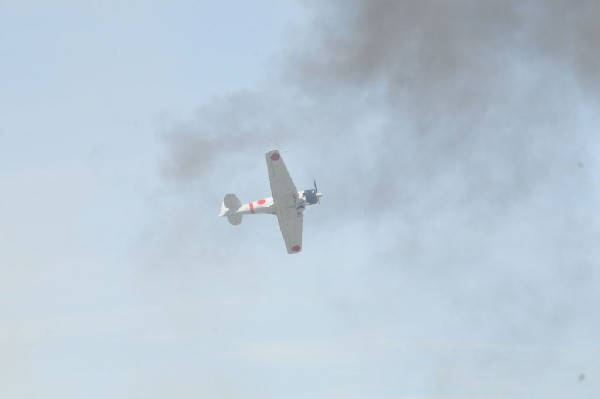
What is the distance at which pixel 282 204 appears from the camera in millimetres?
107625

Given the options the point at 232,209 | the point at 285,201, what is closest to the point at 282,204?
the point at 285,201

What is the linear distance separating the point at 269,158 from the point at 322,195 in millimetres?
5149

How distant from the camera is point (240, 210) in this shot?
109188 millimetres

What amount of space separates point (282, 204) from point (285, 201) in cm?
39

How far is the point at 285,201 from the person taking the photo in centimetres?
10738

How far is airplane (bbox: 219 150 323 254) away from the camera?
10562 centimetres

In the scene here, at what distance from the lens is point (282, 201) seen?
107 metres

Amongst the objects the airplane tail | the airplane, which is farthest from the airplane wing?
the airplane tail

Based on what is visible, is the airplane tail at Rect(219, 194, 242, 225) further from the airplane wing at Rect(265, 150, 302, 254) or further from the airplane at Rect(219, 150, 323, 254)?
the airplane wing at Rect(265, 150, 302, 254)

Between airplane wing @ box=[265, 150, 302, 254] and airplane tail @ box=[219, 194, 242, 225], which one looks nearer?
airplane wing @ box=[265, 150, 302, 254]

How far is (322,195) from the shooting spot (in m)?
108

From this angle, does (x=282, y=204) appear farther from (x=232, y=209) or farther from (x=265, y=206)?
(x=232, y=209)

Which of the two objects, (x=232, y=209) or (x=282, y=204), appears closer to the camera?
(x=282, y=204)

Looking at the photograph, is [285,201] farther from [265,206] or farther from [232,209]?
[232,209]
